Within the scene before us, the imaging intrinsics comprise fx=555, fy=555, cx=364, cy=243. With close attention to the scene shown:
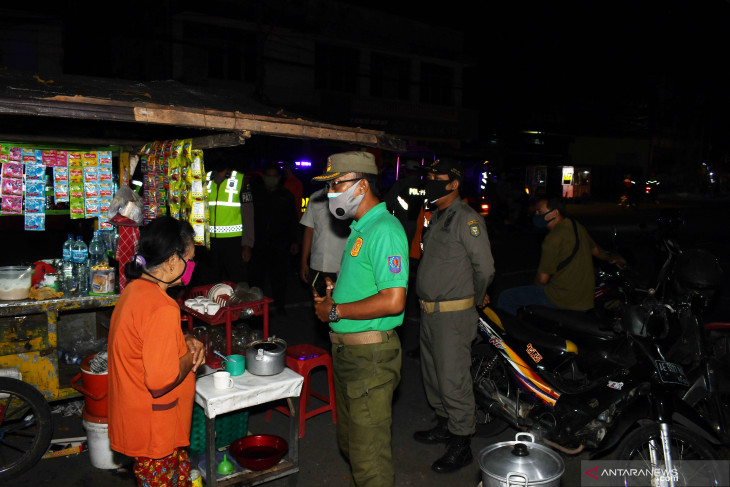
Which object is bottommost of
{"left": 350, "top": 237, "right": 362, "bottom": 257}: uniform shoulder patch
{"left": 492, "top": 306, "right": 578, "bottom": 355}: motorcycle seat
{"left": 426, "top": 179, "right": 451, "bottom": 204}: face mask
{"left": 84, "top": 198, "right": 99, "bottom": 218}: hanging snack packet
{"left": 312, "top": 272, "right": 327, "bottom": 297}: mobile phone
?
{"left": 492, "top": 306, "right": 578, "bottom": 355}: motorcycle seat

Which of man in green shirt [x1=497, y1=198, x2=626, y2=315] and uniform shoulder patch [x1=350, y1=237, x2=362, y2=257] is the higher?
uniform shoulder patch [x1=350, y1=237, x2=362, y2=257]

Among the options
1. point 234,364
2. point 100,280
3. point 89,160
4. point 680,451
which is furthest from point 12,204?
point 680,451

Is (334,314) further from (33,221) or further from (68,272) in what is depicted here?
(33,221)

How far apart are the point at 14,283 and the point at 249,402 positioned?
2370 millimetres

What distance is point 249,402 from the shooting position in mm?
3865

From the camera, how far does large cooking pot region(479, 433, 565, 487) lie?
105 inches

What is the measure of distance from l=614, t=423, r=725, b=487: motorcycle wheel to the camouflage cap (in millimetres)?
2433

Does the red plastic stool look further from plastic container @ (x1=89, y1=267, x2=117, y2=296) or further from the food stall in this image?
plastic container @ (x1=89, y1=267, x2=117, y2=296)

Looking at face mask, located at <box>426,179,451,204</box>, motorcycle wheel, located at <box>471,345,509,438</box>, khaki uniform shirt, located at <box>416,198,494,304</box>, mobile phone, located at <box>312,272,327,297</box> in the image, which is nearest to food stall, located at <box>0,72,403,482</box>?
face mask, located at <box>426,179,451,204</box>

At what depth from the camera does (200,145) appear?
17.1 feet

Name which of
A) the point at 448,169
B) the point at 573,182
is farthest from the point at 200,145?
the point at 573,182

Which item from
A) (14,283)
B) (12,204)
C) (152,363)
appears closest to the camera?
(152,363)

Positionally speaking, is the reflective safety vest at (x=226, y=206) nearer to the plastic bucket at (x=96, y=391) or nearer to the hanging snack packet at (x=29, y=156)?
the hanging snack packet at (x=29, y=156)

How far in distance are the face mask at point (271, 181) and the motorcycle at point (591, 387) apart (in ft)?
15.0
